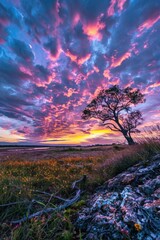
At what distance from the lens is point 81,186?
473cm

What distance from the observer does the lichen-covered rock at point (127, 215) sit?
2.03 m

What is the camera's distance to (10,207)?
283 cm

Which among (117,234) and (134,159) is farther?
(134,159)

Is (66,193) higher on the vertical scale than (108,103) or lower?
lower

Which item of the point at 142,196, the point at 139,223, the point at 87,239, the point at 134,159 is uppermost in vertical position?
the point at 134,159

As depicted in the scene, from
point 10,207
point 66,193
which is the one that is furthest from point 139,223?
point 66,193

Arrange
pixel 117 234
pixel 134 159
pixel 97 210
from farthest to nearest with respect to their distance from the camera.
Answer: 1. pixel 134 159
2. pixel 97 210
3. pixel 117 234

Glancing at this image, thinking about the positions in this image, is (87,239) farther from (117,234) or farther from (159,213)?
(159,213)

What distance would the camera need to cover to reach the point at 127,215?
2283 millimetres

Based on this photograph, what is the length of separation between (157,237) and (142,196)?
86 centimetres

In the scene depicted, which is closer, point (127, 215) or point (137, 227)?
point (137, 227)

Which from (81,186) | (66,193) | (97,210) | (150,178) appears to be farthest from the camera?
(81,186)

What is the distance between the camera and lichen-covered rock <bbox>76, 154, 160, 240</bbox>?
2025mm

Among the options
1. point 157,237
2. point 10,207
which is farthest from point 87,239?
point 10,207
